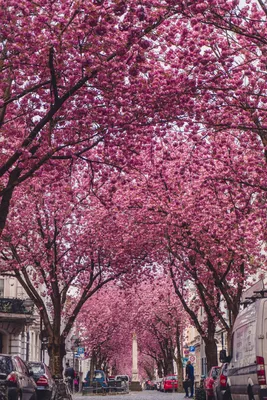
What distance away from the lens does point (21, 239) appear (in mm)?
30672

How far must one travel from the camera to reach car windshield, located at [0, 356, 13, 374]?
15.9 metres

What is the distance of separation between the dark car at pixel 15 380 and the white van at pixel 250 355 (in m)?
4.58

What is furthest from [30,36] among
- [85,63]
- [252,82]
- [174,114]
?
[252,82]

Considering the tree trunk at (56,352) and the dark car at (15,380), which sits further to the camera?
the tree trunk at (56,352)

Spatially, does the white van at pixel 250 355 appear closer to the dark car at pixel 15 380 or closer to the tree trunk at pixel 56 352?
the dark car at pixel 15 380

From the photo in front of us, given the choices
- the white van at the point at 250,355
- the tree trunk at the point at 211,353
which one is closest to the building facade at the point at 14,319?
the tree trunk at the point at 211,353

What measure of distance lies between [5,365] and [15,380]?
0.81 meters

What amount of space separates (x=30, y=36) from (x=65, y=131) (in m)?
3.61

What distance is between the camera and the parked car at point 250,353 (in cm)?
1395

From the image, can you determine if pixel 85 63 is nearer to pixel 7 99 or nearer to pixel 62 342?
pixel 7 99

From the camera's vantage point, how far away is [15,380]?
50.9 feet

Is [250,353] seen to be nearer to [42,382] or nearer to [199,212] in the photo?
[42,382]

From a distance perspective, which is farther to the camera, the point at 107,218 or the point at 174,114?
the point at 107,218

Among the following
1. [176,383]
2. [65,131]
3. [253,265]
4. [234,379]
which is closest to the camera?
[65,131]
